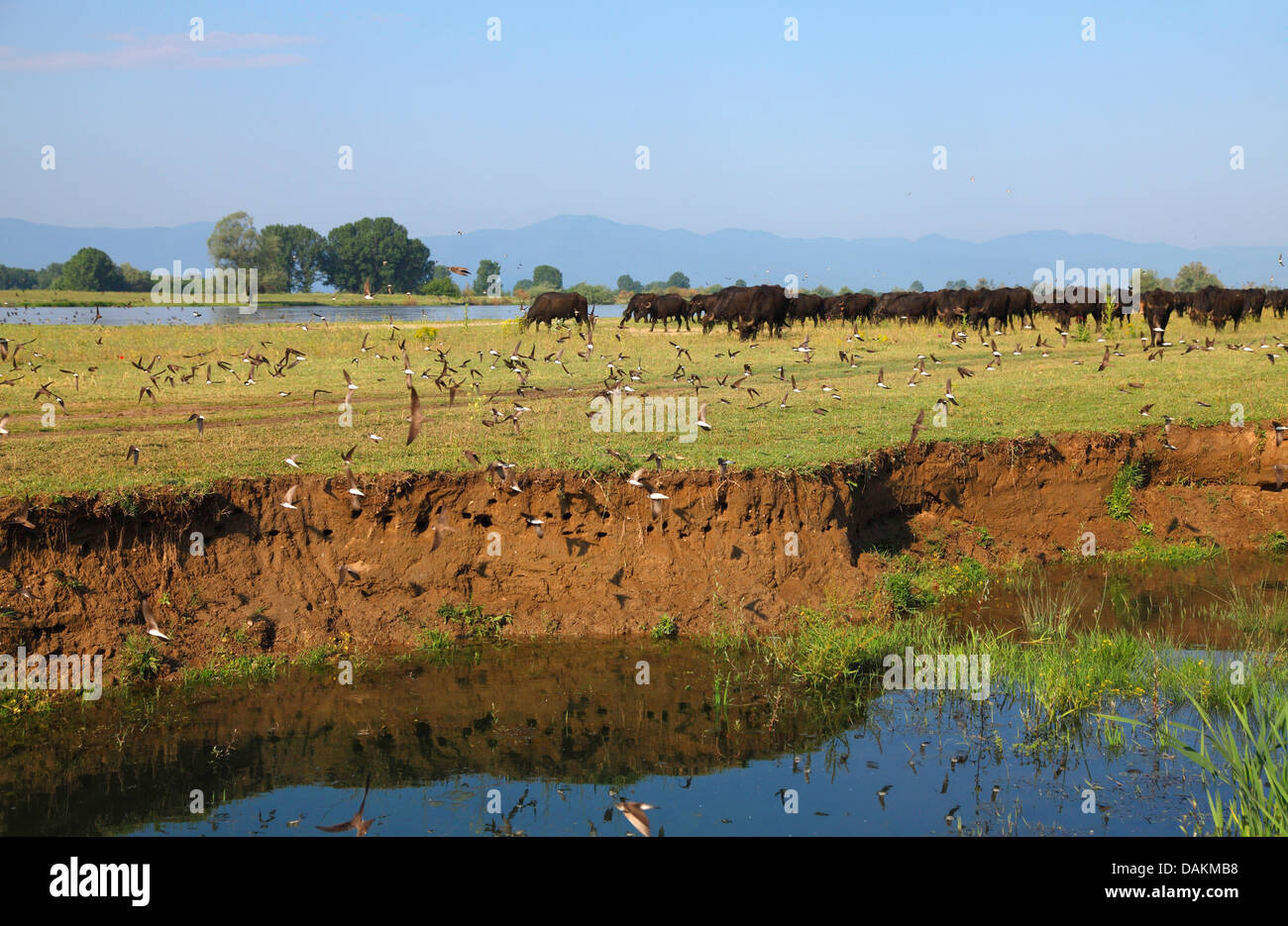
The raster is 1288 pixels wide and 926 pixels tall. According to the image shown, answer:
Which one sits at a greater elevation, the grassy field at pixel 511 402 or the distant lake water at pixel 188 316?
the distant lake water at pixel 188 316

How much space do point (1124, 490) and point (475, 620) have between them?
8837mm

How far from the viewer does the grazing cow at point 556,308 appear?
34.5m

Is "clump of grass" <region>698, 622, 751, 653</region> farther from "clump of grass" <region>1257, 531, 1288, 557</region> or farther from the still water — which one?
"clump of grass" <region>1257, 531, 1288, 557</region>

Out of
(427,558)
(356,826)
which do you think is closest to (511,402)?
(427,558)

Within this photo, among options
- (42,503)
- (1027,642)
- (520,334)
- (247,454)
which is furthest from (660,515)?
(520,334)

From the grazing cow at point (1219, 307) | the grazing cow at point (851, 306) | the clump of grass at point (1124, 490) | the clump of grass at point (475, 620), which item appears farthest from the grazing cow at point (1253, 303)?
the clump of grass at point (475, 620)

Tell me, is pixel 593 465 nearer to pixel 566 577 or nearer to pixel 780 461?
pixel 566 577

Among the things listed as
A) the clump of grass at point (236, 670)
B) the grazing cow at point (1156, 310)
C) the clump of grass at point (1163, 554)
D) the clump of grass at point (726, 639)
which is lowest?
the clump of grass at point (236, 670)

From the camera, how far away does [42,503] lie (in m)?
9.10

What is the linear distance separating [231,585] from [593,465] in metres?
3.80

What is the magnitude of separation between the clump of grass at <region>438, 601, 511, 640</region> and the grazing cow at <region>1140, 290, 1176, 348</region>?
22.7 meters

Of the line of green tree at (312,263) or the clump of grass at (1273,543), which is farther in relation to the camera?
the line of green tree at (312,263)

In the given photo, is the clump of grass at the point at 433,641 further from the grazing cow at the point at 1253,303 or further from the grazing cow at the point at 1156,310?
the grazing cow at the point at 1253,303

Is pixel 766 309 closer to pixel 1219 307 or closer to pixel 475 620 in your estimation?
pixel 1219 307
